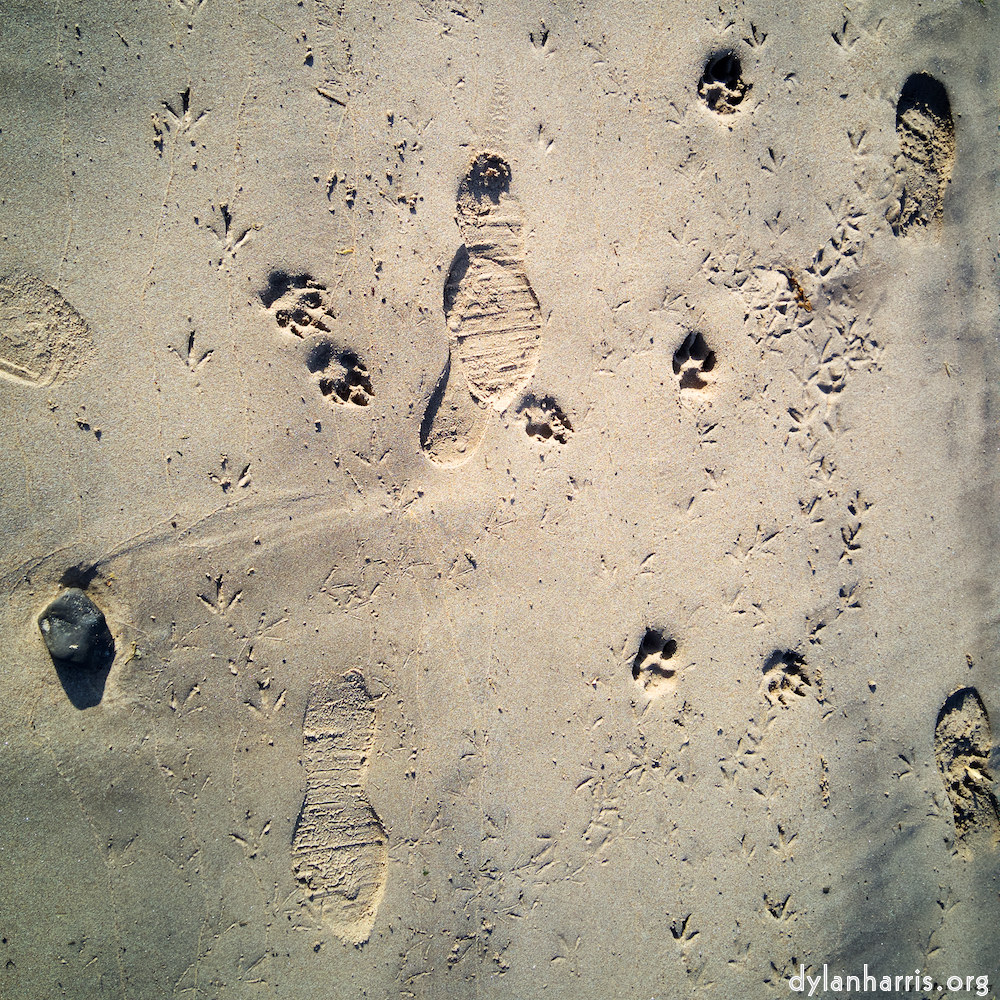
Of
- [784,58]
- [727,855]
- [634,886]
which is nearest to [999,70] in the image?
[784,58]

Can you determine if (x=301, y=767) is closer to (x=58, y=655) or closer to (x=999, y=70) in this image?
(x=58, y=655)

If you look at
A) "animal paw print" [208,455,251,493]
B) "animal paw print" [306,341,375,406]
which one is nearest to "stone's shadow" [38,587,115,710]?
"animal paw print" [208,455,251,493]

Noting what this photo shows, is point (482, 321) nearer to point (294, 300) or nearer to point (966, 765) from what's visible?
point (294, 300)

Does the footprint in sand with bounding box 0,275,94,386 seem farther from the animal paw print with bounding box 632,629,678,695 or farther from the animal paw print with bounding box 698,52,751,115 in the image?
the animal paw print with bounding box 698,52,751,115

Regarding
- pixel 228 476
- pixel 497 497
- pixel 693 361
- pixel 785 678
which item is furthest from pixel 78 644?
pixel 785 678

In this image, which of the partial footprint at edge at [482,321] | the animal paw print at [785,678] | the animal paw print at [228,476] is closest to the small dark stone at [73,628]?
the animal paw print at [228,476]

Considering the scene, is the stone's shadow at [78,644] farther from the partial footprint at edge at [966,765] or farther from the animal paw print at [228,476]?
the partial footprint at edge at [966,765]
